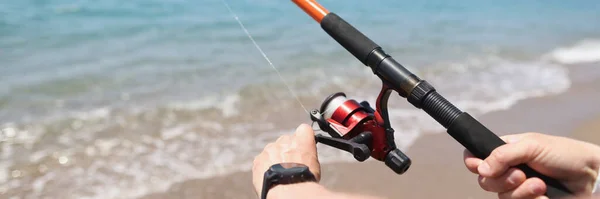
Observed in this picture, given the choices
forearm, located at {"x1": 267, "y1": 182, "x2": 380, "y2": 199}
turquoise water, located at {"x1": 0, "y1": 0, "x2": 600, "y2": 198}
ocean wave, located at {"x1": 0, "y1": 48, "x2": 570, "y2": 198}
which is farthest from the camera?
turquoise water, located at {"x1": 0, "y1": 0, "x2": 600, "y2": 198}

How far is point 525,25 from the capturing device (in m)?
9.63

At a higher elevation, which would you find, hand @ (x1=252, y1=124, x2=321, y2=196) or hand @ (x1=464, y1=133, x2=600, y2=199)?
hand @ (x1=464, y1=133, x2=600, y2=199)

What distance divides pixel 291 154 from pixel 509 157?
57 centimetres

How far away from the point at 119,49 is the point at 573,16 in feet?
29.3

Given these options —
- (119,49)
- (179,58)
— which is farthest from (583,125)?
(119,49)

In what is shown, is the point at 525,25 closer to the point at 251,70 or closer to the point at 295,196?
the point at 251,70

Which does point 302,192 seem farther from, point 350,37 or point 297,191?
point 350,37

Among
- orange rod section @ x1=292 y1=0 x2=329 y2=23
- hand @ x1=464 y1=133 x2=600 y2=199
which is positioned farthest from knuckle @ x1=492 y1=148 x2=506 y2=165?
orange rod section @ x1=292 y1=0 x2=329 y2=23

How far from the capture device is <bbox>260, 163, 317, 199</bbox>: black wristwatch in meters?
1.36

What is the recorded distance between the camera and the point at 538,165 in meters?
1.33

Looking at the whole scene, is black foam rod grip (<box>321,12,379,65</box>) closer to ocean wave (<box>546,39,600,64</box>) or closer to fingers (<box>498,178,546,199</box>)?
fingers (<box>498,178,546,199</box>)

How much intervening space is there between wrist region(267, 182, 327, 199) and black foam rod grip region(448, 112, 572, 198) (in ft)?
1.38

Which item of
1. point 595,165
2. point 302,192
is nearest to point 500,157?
point 595,165

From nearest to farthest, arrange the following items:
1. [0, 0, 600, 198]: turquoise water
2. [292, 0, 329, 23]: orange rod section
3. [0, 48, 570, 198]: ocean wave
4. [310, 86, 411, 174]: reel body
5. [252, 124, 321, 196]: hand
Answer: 1. [252, 124, 321, 196]: hand
2. [310, 86, 411, 174]: reel body
3. [292, 0, 329, 23]: orange rod section
4. [0, 48, 570, 198]: ocean wave
5. [0, 0, 600, 198]: turquoise water
